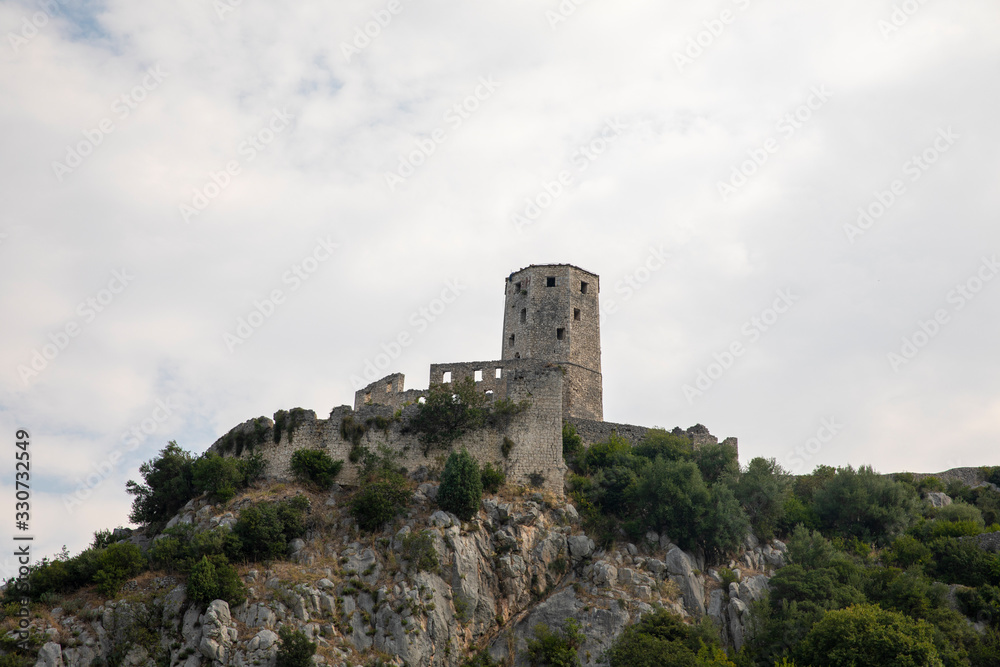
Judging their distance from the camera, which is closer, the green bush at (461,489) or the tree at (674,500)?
the green bush at (461,489)

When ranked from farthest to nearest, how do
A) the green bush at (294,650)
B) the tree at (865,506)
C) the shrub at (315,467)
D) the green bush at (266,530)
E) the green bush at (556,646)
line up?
1. the tree at (865,506)
2. the shrub at (315,467)
3. the green bush at (266,530)
4. the green bush at (556,646)
5. the green bush at (294,650)

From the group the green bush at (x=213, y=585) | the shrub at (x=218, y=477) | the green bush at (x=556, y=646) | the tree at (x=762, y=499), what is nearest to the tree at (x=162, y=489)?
the shrub at (x=218, y=477)

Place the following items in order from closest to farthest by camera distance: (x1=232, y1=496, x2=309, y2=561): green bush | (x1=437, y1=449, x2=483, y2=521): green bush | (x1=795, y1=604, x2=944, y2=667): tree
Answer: (x1=795, y1=604, x2=944, y2=667): tree, (x1=232, y1=496, x2=309, y2=561): green bush, (x1=437, y1=449, x2=483, y2=521): green bush

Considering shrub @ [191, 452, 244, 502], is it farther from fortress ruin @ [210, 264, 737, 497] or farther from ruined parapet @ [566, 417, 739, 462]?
ruined parapet @ [566, 417, 739, 462]

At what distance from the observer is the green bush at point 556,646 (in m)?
33.2

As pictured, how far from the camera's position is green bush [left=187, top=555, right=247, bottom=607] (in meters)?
32.3

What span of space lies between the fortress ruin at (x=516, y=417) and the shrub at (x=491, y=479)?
2.54 feet

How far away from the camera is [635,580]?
120 feet

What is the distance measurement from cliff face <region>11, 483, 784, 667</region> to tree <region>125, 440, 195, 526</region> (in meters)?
1.94

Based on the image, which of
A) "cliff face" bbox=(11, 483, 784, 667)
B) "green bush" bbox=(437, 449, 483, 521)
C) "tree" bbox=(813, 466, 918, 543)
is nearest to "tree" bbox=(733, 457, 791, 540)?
"cliff face" bbox=(11, 483, 784, 667)

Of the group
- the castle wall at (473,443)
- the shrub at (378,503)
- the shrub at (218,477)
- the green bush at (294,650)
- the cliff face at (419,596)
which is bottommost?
the green bush at (294,650)

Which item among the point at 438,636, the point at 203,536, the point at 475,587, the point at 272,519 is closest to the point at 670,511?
the point at 475,587

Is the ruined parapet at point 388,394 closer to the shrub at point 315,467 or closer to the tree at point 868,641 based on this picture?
the shrub at point 315,467

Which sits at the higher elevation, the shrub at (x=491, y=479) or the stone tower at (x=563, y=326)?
the stone tower at (x=563, y=326)
